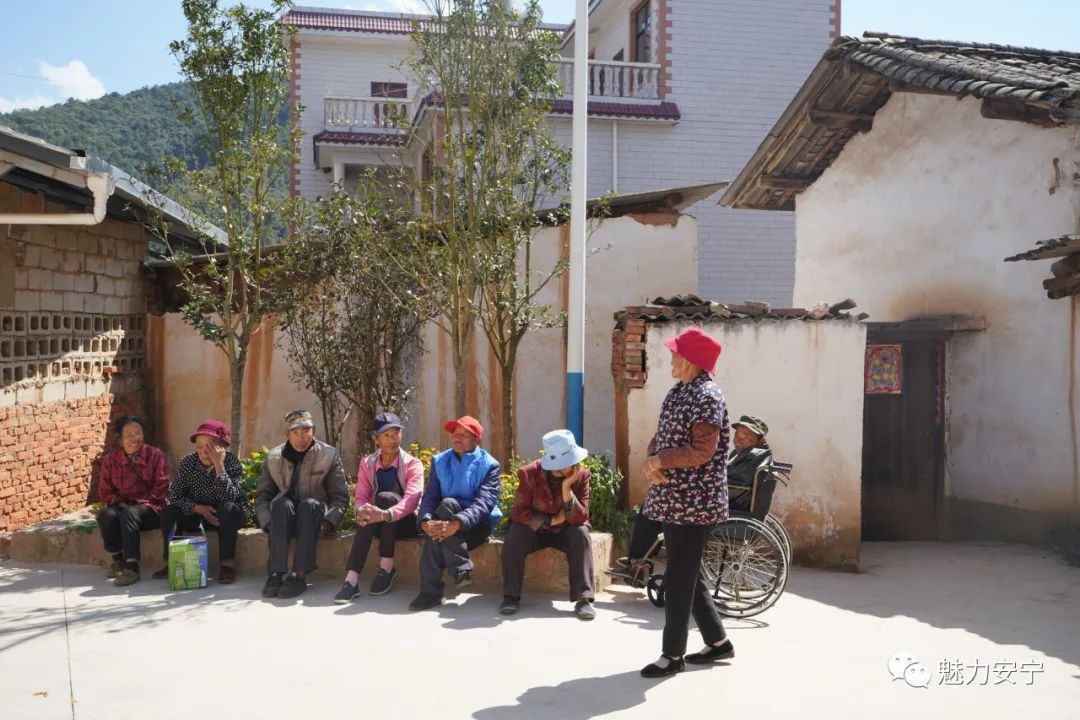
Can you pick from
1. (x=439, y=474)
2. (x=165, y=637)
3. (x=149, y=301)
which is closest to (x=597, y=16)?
(x=149, y=301)

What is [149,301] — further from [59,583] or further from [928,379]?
[928,379]

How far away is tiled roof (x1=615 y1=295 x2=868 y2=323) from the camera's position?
311 inches

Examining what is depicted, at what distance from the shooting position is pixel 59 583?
6.99m

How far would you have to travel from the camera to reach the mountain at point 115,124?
101ft

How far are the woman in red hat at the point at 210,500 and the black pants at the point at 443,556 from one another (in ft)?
4.60

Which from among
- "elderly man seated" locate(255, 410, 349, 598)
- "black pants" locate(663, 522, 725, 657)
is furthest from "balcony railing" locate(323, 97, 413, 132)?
"black pants" locate(663, 522, 725, 657)

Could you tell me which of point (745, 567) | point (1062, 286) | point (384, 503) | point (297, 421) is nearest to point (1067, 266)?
point (1062, 286)

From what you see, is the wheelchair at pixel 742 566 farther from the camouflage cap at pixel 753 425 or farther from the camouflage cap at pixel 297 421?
→ the camouflage cap at pixel 297 421

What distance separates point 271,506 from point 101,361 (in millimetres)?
4418

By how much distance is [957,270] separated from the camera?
1005 cm

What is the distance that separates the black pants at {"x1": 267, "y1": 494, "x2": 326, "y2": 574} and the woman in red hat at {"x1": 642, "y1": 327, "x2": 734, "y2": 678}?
2738 mm

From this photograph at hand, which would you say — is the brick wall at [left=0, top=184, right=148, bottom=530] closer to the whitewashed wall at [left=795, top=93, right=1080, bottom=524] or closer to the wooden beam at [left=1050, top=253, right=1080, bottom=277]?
the whitewashed wall at [left=795, top=93, right=1080, bottom=524]

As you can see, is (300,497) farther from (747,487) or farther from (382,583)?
(747,487)

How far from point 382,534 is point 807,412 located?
3.45 meters
